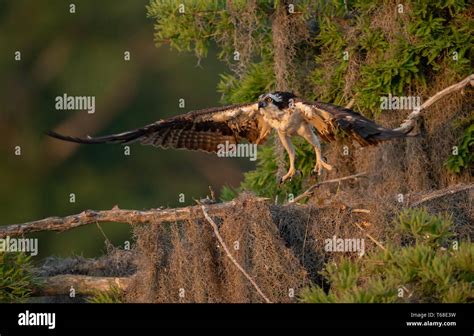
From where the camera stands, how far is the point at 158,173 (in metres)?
21.1

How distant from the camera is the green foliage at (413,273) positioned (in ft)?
24.3

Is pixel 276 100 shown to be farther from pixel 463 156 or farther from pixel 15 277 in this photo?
pixel 15 277

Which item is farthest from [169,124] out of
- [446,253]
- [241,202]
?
[446,253]

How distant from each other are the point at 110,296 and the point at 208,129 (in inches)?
77.4

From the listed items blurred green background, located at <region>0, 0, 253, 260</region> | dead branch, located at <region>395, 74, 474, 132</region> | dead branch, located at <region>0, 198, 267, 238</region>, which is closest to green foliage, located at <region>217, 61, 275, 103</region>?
dead branch, located at <region>395, 74, 474, 132</region>

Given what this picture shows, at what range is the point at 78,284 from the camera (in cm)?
928

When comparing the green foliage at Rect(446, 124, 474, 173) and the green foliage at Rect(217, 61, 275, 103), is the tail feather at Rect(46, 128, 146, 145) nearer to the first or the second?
the green foliage at Rect(217, 61, 275, 103)

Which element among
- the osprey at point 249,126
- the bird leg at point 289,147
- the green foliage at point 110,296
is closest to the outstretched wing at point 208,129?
the osprey at point 249,126

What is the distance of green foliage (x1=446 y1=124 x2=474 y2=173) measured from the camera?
10.5 metres

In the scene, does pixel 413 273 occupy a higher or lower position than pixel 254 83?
lower

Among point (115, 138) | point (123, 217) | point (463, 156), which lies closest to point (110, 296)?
point (123, 217)
